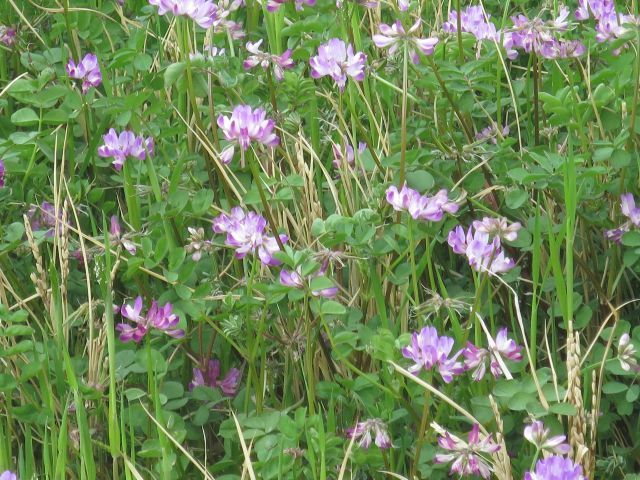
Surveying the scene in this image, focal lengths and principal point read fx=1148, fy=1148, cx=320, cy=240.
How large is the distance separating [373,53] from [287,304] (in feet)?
3.17

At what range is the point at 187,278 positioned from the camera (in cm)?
221

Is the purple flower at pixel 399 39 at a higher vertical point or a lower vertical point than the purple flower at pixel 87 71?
higher

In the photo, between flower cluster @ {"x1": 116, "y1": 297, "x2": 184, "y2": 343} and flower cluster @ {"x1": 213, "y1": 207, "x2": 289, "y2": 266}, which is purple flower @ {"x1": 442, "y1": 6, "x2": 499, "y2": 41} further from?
flower cluster @ {"x1": 116, "y1": 297, "x2": 184, "y2": 343}

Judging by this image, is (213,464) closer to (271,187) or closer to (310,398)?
(310,398)

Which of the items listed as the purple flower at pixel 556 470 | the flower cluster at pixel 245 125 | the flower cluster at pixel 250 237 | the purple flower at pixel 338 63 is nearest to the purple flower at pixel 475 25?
the purple flower at pixel 338 63

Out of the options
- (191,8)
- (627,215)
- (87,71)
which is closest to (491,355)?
(627,215)

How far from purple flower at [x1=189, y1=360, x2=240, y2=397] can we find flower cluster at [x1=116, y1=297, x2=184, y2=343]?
0.52 feet

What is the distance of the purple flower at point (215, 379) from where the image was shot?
2275 millimetres

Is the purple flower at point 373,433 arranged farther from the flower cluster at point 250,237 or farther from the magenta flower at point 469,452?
the flower cluster at point 250,237

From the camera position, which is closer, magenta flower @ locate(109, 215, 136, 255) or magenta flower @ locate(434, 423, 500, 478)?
magenta flower @ locate(434, 423, 500, 478)

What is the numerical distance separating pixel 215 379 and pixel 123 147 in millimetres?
525

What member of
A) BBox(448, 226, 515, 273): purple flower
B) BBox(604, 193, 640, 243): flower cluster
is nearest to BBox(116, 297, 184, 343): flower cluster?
BBox(448, 226, 515, 273): purple flower

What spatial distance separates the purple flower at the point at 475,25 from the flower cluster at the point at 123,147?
0.81 m

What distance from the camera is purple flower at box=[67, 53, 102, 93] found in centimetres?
268
